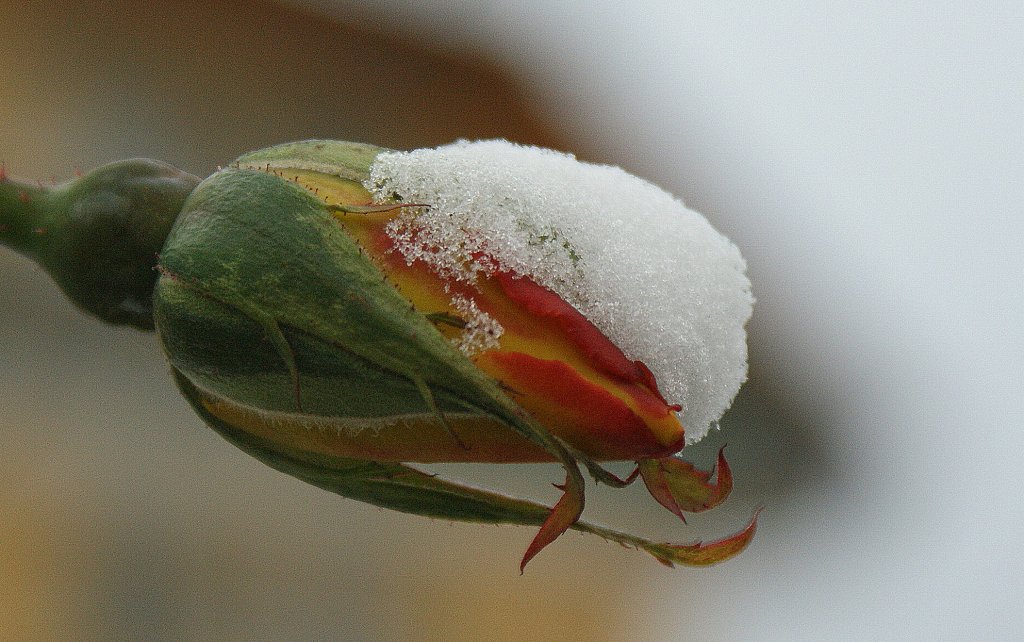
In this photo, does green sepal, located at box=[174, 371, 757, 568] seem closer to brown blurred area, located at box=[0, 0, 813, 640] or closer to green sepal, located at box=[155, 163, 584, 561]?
green sepal, located at box=[155, 163, 584, 561]

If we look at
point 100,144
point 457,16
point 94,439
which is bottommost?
point 94,439

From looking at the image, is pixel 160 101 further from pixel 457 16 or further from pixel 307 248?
pixel 307 248

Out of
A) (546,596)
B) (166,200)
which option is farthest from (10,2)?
(546,596)

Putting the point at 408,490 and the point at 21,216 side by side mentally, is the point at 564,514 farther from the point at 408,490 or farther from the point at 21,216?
the point at 21,216

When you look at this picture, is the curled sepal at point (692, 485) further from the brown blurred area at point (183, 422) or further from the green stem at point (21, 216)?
the brown blurred area at point (183, 422)

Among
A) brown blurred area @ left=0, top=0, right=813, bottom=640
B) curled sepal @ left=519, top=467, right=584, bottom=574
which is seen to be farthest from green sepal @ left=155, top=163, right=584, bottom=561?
brown blurred area @ left=0, top=0, right=813, bottom=640

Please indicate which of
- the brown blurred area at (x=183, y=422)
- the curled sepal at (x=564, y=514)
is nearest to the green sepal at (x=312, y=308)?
the curled sepal at (x=564, y=514)

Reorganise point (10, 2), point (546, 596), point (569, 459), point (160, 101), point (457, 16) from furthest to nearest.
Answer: point (546, 596) < point (457, 16) < point (160, 101) < point (10, 2) < point (569, 459)
